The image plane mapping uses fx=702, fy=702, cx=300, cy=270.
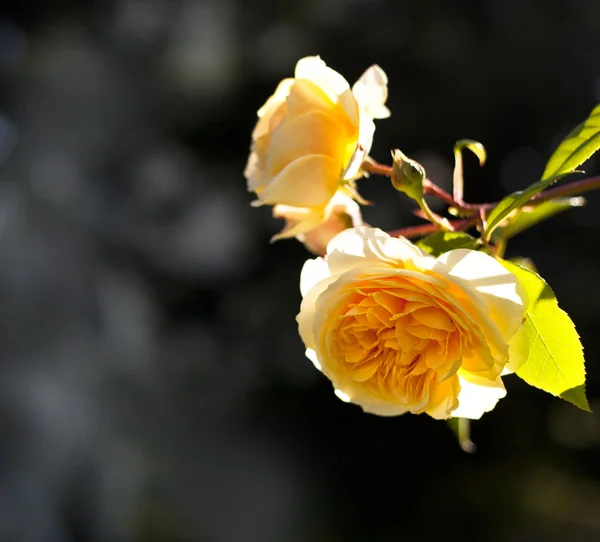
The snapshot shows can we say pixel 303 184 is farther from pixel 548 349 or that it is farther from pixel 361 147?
pixel 548 349

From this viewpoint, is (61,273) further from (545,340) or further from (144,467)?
(545,340)

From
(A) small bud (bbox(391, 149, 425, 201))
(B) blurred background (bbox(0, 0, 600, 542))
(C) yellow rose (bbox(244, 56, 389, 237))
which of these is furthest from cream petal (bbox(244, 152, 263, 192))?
(B) blurred background (bbox(0, 0, 600, 542))

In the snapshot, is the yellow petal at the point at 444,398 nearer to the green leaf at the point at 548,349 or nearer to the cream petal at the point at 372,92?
the green leaf at the point at 548,349

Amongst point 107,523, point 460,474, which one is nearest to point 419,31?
point 460,474

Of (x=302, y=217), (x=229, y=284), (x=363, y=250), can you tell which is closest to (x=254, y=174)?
(x=302, y=217)

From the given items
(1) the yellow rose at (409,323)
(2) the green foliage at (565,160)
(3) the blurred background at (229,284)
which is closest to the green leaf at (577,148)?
(2) the green foliage at (565,160)
